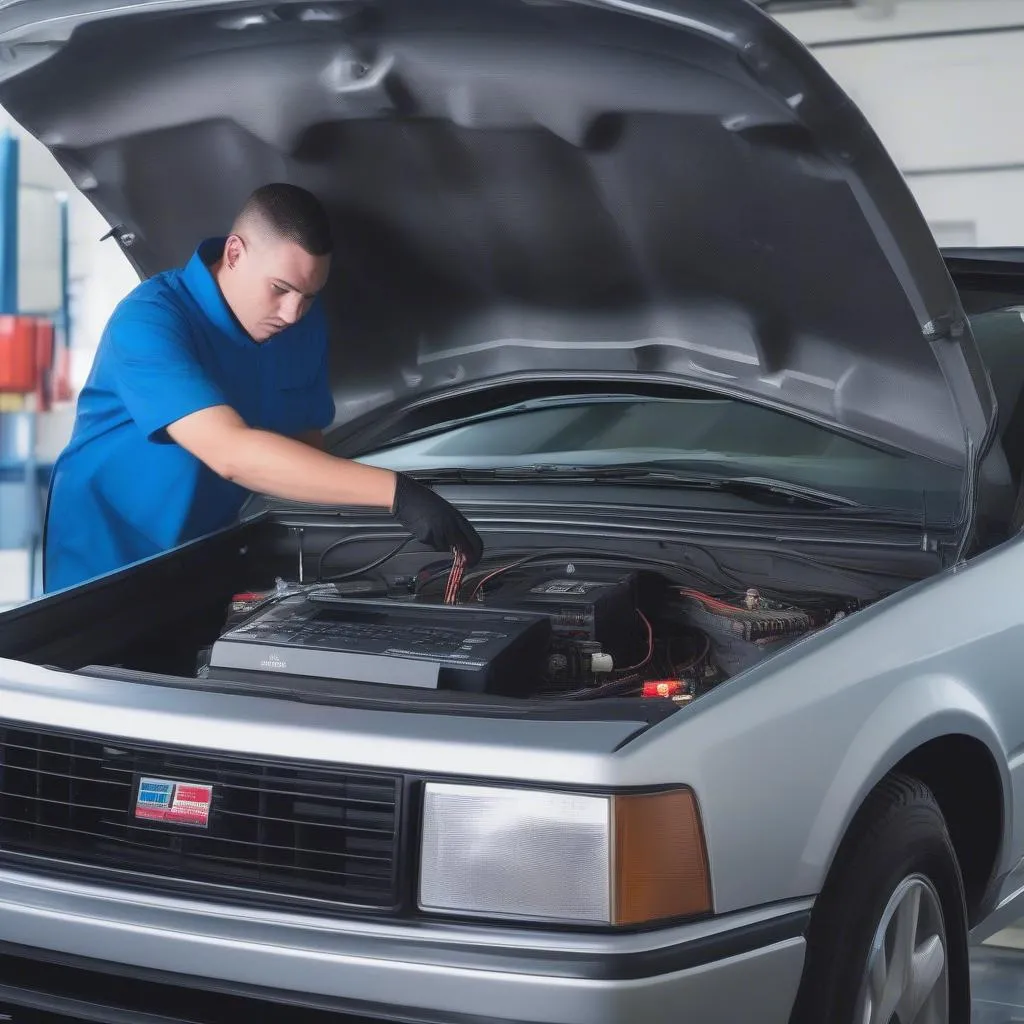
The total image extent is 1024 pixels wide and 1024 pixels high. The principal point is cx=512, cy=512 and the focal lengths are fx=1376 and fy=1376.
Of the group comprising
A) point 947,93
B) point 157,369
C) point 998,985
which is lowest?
point 998,985

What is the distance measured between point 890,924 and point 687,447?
1.18 meters

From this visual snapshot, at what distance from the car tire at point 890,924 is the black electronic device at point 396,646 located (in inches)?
19.4

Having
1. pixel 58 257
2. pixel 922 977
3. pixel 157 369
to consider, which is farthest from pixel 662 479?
pixel 58 257

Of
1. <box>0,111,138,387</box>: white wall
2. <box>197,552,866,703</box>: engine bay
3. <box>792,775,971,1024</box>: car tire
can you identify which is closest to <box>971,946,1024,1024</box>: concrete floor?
<box>792,775,971,1024</box>: car tire

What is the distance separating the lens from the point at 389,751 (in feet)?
4.98

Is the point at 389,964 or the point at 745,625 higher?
the point at 745,625

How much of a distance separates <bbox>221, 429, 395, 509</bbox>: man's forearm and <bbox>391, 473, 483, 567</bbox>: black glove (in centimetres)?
2

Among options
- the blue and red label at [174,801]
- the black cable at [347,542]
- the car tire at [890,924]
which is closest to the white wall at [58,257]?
the black cable at [347,542]

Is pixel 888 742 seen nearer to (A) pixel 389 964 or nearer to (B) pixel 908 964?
(B) pixel 908 964

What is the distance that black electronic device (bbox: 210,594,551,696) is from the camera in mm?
1780

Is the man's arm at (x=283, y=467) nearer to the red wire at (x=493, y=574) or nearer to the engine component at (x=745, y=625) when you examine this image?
the red wire at (x=493, y=574)

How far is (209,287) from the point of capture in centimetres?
271

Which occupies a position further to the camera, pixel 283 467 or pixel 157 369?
pixel 157 369

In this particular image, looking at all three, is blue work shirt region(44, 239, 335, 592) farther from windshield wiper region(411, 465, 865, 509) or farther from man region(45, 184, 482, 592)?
windshield wiper region(411, 465, 865, 509)
